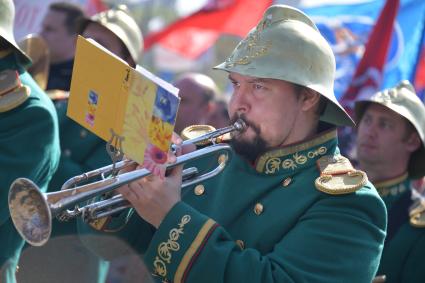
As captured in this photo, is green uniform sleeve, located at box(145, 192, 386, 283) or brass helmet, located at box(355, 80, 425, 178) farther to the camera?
brass helmet, located at box(355, 80, 425, 178)

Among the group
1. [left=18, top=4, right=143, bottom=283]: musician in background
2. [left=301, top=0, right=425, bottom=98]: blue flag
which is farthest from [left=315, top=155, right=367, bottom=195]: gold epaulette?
[left=301, top=0, right=425, bottom=98]: blue flag

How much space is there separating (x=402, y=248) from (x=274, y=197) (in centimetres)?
191

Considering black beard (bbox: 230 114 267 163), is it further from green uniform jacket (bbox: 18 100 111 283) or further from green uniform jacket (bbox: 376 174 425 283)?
green uniform jacket (bbox: 18 100 111 283)

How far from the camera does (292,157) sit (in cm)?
419

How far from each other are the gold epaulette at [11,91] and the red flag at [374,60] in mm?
3646

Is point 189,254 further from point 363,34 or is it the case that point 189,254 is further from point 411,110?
point 363,34

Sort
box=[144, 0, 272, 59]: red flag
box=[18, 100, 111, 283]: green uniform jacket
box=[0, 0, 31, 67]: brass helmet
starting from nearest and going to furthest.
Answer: box=[0, 0, 31, 67]: brass helmet < box=[18, 100, 111, 283]: green uniform jacket < box=[144, 0, 272, 59]: red flag

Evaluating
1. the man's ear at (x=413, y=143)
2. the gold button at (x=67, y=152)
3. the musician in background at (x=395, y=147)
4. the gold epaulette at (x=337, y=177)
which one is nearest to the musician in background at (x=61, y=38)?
the gold button at (x=67, y=152)

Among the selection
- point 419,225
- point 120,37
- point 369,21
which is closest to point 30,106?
point 120,37

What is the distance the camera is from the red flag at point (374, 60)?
825 cm

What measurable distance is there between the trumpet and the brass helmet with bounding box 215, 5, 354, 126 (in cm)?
27

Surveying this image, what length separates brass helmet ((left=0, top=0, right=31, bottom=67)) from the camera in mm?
5305

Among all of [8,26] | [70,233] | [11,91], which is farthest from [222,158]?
[70,233]

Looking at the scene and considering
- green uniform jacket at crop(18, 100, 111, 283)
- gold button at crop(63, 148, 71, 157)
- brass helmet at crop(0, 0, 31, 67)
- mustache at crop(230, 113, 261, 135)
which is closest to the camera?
mustache at crop(230, 113, 261, 135)
